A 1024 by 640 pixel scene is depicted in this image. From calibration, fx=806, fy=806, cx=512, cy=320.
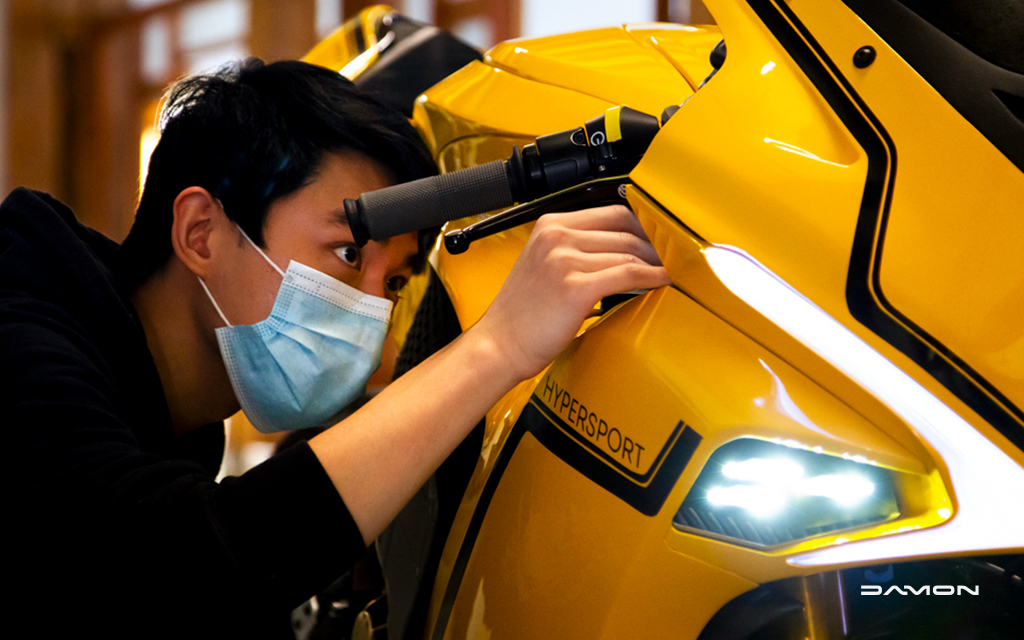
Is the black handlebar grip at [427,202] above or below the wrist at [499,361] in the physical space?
above

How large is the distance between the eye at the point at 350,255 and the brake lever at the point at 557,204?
257 mm

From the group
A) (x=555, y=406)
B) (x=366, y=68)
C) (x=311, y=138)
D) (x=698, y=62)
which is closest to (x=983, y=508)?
(x=555, y=406)

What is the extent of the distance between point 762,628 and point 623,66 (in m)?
0.55

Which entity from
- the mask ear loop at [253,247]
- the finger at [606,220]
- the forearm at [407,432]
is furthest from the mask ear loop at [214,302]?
the finger at [606,220]

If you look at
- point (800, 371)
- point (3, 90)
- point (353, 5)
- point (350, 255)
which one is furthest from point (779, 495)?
point (3, 90)

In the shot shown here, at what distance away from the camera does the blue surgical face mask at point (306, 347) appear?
3.02 feet

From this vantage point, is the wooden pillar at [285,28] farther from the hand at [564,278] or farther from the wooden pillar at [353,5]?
the hand at [564,278]

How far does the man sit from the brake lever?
0.02 m

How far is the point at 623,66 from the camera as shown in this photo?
83 cm

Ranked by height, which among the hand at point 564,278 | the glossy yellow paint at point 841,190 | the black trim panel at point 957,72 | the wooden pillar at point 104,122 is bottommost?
the wooden pillar at point 104,122

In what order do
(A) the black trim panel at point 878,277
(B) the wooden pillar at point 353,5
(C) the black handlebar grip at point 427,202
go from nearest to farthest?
(A) the black trim panel at point 878,277, (C) the black handlebar grip at point 427,202, (B) the wooden pillar at point 353,5

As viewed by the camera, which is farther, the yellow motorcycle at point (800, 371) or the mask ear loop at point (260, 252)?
the mask ear loop at point (260, 252)

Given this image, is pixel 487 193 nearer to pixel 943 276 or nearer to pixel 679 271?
pixel 679 271

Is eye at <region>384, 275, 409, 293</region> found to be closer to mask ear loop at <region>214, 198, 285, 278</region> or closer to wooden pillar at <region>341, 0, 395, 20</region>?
mask ear loop at <region>214, 198, 285, 278</region>
